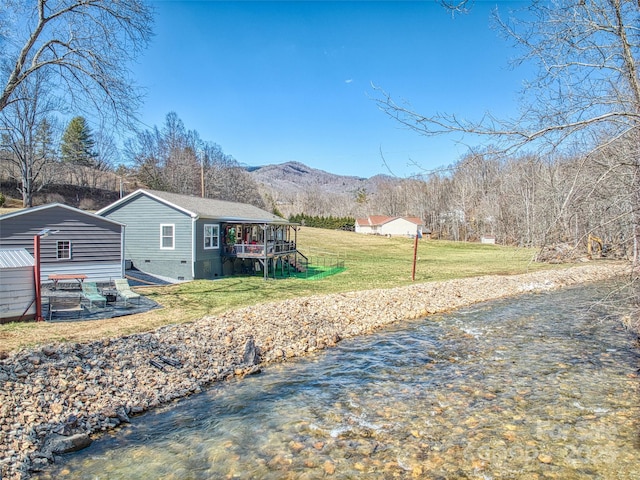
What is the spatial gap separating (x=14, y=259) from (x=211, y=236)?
1063 cm

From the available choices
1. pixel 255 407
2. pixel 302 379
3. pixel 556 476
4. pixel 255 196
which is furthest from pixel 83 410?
pixel 255 196

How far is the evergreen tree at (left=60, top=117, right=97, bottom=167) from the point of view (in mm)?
47938

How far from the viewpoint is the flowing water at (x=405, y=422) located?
16.7 ft

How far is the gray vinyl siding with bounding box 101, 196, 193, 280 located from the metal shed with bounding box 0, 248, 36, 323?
350 inches

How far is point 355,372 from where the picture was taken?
8.55 m

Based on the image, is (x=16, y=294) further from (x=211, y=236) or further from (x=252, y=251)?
(x=252, y=251)

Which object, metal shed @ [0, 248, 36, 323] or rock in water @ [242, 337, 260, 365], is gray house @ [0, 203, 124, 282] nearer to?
metal shed @ [0, 248, 36, 323]

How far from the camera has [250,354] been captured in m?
9.09

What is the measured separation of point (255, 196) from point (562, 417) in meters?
64.2

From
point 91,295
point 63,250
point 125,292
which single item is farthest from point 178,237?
point 91,295

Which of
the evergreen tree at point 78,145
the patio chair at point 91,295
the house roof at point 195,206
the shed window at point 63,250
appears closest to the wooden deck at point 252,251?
the house roof at point 195,206

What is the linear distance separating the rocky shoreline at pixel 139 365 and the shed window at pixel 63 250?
8.13 m

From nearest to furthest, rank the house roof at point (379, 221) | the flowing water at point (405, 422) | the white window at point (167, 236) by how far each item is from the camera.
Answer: the flowing water at point (405, 422) → the white window at point (167, 236) → the house roof at point (379, 221)

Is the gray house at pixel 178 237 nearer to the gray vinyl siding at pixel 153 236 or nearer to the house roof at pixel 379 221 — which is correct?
the gray vinyl siding at pixel 153 236
